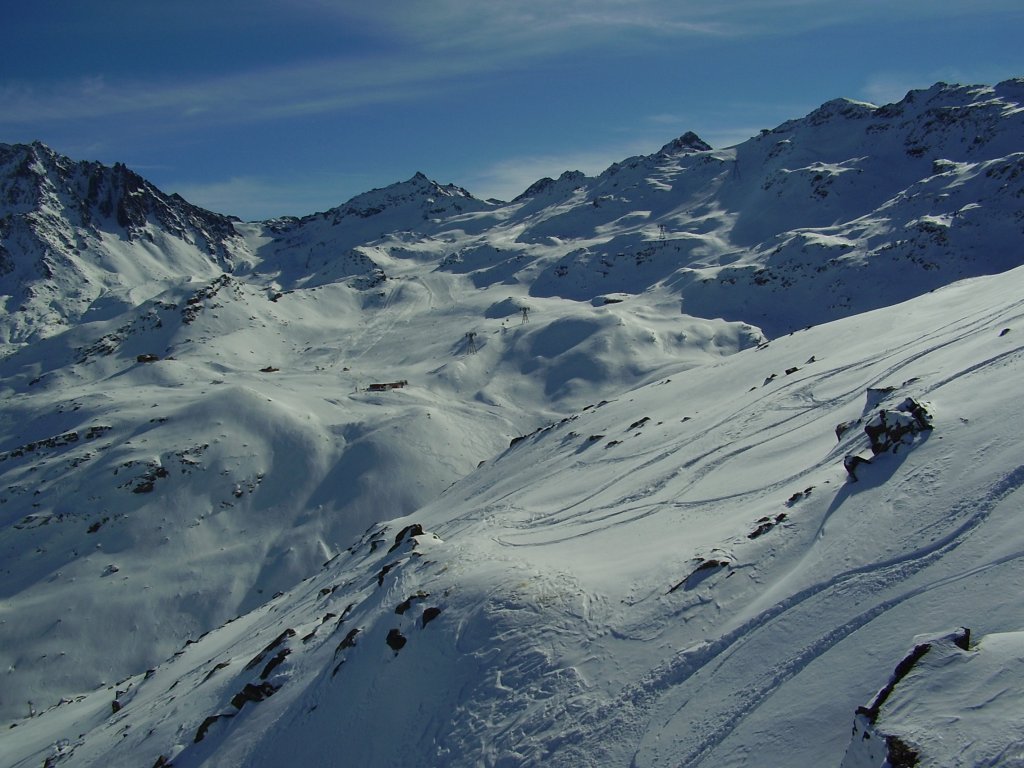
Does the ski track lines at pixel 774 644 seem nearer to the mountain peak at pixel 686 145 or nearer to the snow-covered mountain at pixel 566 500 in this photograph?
the snow-covered mountain at pixel 566 500

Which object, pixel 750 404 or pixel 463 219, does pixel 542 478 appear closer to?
pixel 750 404

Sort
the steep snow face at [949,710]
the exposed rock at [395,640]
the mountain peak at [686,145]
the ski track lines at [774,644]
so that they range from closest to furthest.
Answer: the steep snow face at [949,710] < the ski track lines at [774,644] < the exposed rock at [395,640] < the mountain peak at [686,145]


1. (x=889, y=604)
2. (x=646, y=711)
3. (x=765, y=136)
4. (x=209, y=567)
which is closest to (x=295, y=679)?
(x=646, y=711)

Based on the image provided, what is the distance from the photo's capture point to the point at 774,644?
9312 mm

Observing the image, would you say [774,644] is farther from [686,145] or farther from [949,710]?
[686,145]

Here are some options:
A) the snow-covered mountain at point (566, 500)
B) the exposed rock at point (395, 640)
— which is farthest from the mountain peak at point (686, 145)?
the exposed rock at point (395, 640)

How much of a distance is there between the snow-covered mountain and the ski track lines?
0.05 metres

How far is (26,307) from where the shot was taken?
145625 mm

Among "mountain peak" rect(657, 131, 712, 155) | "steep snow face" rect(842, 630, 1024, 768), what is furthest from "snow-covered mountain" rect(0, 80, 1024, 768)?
"mountain peak" rect(657, 131, 712, 155)

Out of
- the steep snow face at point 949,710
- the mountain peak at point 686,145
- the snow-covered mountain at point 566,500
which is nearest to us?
the steep snow face at point 949,710

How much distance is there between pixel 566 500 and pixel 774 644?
45.9 feet

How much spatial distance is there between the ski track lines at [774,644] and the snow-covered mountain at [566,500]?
0.05 metres

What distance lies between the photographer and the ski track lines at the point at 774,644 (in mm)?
8641

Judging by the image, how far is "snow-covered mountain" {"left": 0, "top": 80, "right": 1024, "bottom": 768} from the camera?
9.19 metres
